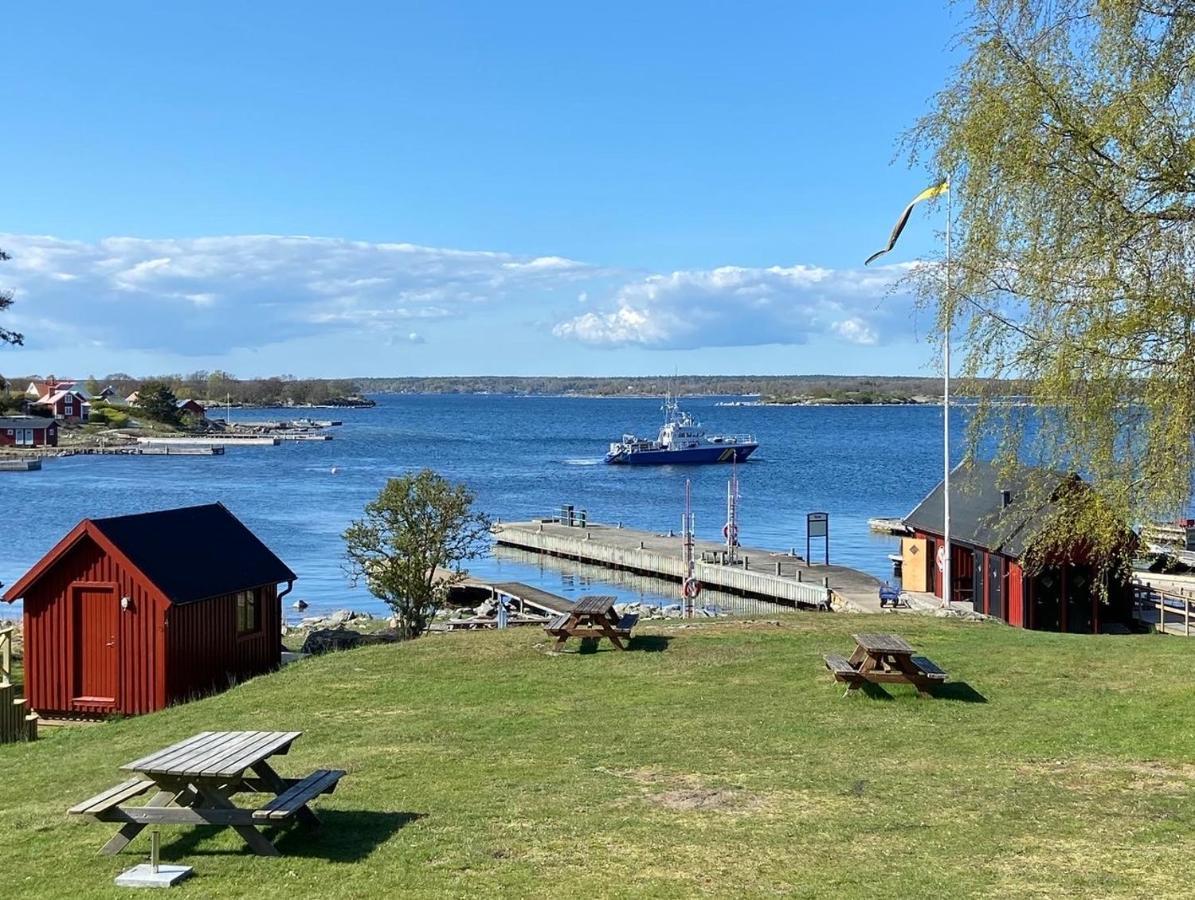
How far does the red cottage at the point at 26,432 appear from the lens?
119625 millimetres

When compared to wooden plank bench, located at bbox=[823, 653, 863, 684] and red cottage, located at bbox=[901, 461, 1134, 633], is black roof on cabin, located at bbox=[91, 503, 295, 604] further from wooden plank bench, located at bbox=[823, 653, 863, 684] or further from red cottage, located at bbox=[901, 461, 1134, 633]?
red cottage, located at bbox=[901, 461, 1134, 633]

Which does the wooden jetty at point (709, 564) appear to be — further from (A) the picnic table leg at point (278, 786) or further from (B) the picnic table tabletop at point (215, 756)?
(B) the picnic table tabletop at point (215, 756)

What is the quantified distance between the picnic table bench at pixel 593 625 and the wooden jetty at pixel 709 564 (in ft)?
42.0

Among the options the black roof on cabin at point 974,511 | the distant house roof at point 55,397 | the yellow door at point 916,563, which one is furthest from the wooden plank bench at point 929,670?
the distant house roof at point 55,397

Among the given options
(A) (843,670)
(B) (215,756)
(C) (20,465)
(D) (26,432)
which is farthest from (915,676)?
(D) (26,432)

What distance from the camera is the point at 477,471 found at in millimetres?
100812

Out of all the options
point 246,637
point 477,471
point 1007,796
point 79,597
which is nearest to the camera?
point 1007,796

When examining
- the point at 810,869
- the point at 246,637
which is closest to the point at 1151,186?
the point at 810,869

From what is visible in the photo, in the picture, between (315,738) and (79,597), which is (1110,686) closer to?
(315,738)

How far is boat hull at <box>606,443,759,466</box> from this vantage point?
349 ft

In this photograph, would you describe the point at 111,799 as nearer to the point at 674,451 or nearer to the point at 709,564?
the point at 709,564

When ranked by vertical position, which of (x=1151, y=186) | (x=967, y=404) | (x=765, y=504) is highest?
(x=1151, y=186)

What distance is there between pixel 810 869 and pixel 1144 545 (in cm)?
719

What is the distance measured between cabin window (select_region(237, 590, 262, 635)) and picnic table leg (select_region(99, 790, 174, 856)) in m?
10.4
